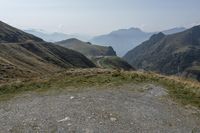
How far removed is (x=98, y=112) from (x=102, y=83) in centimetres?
807

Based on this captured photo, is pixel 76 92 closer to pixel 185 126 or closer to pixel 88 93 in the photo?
pixel 88 93

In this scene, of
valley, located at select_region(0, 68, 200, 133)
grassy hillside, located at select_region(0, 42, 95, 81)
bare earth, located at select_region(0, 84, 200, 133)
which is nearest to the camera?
bare earth, located at select_region(0, 84, 200, 133)

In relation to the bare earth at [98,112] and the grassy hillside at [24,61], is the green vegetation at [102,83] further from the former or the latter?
the grassy hillside at [24,61]

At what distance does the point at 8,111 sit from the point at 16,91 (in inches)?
226

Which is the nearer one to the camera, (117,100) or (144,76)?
(117,100)

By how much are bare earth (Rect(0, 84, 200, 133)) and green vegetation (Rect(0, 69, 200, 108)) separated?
1425mm

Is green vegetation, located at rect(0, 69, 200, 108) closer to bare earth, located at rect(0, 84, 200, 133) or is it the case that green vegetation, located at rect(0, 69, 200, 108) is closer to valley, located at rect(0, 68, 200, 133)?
valley, located at rect(0, 68, 200, 133)

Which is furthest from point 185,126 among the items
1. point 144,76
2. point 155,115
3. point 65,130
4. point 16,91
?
point 16,91

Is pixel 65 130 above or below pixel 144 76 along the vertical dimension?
below

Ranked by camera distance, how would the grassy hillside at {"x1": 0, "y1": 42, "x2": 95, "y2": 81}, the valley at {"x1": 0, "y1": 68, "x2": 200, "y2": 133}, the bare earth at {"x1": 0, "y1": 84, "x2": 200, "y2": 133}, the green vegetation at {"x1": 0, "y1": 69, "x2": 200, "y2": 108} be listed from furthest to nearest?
the grassy hillside at {"x1": 0, "y1": 42, "x2": 95, "y2": 81}
the green vegetation at {"x1": 0, "y1": 69, "x2": 200, "y2": 108}
the valley at {"x1": 0, "y1": 68, "x2": 200, "y2": 133}
the bare earth at {"x1": 0, "y1": 84, "x2": 200, "y2": 133}

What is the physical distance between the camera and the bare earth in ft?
65.2

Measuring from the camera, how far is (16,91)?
28.7m

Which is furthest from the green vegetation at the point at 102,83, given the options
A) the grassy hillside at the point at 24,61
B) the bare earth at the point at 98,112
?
the grassy hillside at the point at 24,61

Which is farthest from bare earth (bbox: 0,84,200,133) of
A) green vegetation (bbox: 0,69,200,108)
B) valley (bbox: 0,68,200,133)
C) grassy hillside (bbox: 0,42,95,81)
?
grassy hillside (bbox: 0,42,95,81)
